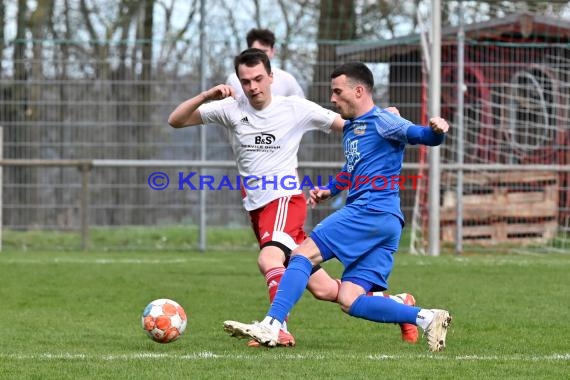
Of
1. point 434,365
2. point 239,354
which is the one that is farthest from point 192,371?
point 434,365

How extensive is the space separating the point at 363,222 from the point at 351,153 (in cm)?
42

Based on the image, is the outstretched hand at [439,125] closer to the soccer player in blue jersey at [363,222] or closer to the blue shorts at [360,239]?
the soccer player in blue jersey at [363,222]

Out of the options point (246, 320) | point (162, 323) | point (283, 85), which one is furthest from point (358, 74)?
point (283, 85)

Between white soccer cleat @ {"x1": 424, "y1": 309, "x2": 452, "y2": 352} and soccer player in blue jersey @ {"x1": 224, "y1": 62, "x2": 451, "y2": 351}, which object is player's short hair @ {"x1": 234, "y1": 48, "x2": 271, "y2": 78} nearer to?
soccer player in blue jersey @ {"x1": 224, "y1": 62, "x2": 451, "y2": 351}

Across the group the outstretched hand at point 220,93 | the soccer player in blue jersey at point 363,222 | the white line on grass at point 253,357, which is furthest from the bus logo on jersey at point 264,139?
the white line on grass at point 253,357

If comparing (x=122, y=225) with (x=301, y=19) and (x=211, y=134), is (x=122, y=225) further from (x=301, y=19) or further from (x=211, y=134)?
(x=301, y=19)

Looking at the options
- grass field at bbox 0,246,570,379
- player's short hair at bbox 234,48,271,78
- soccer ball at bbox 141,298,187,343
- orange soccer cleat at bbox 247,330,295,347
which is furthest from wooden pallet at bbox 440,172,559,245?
soccer ball at bbox 141,298,187,343

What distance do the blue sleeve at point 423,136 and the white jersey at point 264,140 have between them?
1.17m

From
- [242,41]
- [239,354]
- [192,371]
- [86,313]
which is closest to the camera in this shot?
[192,371]

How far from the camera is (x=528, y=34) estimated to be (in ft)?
54.2

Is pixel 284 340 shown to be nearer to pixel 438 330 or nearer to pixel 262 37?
pixel 438 330

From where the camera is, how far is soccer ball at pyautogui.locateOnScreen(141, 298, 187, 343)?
6.50m

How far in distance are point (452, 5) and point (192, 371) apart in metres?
11.0

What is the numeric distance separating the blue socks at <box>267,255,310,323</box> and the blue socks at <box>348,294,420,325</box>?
311 mm
